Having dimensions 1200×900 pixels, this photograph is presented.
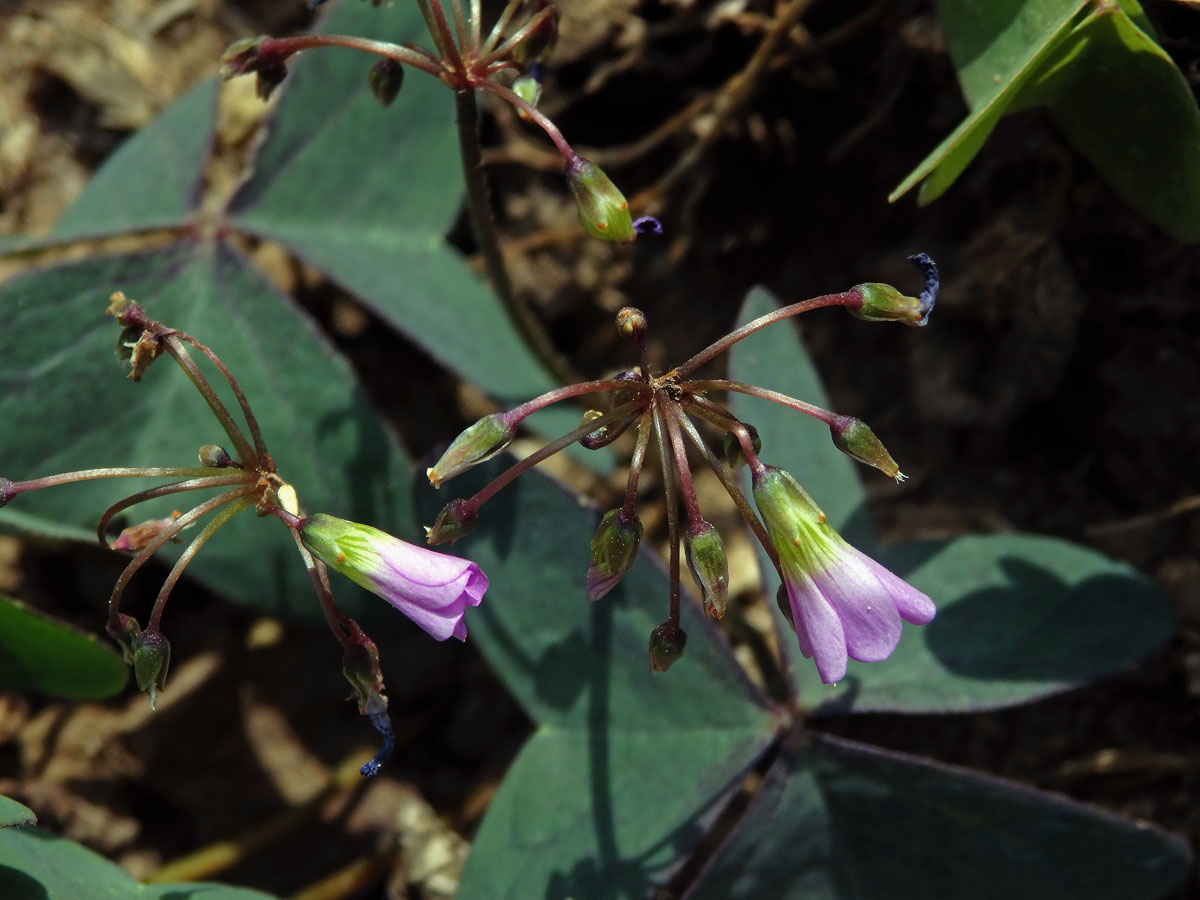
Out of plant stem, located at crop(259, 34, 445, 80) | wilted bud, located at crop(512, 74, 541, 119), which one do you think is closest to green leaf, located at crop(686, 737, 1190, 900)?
wilted bud, located at crop(512, 74, 541, 119)

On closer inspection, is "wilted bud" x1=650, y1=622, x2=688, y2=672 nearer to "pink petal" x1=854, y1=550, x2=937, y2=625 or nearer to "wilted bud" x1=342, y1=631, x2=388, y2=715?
"pink petal" x1=854, y1=550, x2=937, y2=625

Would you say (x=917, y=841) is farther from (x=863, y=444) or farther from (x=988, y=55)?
(x=988, y=55)

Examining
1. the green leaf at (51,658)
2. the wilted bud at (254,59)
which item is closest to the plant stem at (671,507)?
the wilted bud at (254,59)

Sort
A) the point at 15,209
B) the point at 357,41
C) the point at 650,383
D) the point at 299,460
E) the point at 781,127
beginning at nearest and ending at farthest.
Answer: the point at 650,383 < the point at 357,41 < the point at 299,460 < the point at 781,127 < the point at 15,209

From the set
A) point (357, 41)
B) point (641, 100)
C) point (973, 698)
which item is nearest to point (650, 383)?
point (357, 41)

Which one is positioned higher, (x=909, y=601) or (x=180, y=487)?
(x=180, y=487)

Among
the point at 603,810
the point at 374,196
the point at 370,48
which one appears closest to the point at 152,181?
the point at 374,196

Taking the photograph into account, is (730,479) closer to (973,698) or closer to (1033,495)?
(973,698)
